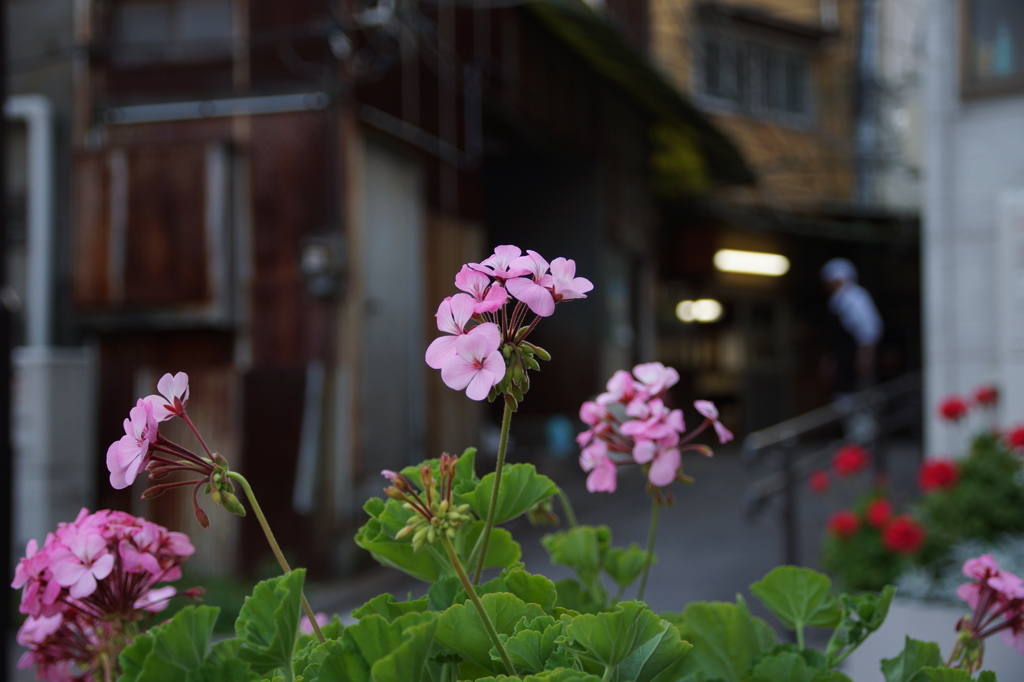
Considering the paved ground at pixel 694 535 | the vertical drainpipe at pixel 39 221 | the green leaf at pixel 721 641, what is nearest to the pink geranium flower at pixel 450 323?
the green leaf at pixel 721 641

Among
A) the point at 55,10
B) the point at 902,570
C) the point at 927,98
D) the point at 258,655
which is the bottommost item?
the point at 902,570

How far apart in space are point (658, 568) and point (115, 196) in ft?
17.0

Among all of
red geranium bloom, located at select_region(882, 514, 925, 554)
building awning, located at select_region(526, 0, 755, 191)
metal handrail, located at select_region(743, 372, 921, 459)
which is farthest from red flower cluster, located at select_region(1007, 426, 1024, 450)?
building awning, located at select_region(526, 0, 755, 191)

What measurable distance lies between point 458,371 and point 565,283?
0.41 ft

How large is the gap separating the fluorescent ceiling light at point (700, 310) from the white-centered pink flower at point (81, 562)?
45.5 feet

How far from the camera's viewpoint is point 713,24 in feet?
Answer: 47.9

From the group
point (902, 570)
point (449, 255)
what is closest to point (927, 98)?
point (902, 570)

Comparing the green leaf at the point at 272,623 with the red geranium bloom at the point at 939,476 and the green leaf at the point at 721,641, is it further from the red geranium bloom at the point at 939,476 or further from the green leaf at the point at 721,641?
the red geranium bloom at the point at 939,476

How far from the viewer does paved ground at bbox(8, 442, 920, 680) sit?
218 inches

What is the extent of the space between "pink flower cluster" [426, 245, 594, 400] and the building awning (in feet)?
25.0

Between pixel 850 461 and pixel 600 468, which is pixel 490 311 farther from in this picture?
pixel 850 461

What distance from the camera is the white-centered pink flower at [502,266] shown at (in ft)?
2.20

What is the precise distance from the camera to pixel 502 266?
0.68 m

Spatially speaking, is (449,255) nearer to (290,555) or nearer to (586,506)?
(586,506)
